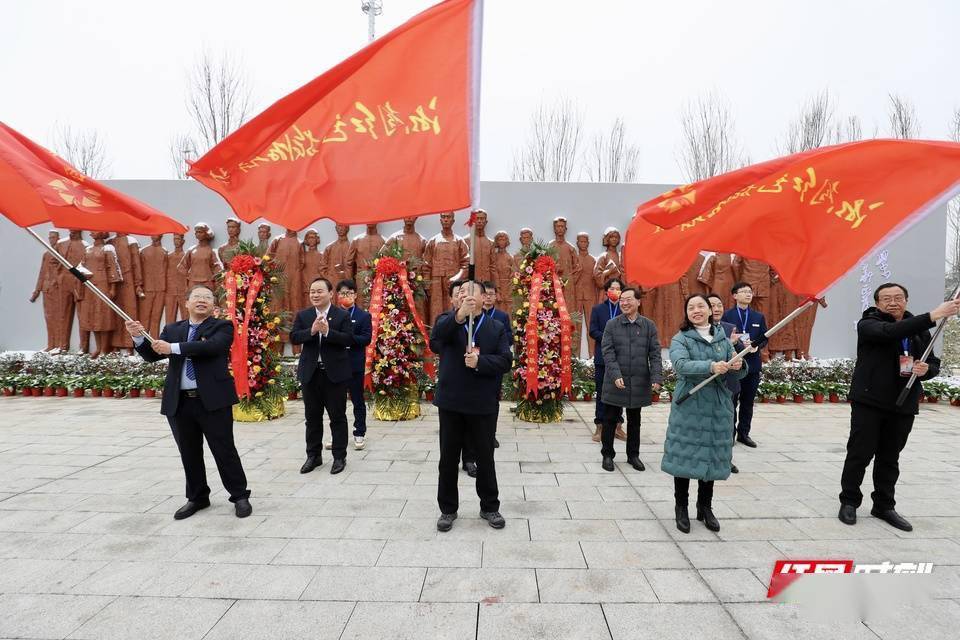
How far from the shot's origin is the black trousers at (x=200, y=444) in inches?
143

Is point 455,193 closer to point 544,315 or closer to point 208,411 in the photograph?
point 208,411

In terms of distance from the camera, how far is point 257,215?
3096 mm

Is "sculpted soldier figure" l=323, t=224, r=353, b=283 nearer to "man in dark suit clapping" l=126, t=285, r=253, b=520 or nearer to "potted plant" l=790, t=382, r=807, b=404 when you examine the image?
"man in dark suit clapping" l=126, t=285, r=253, b=520

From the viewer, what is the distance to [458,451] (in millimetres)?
3525

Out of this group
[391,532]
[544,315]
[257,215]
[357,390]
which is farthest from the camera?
[544,315]

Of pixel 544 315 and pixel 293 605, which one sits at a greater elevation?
pixel 544 315

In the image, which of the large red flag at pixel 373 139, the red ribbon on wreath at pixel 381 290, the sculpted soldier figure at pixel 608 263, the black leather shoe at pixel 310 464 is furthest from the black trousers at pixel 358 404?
the sculpted soldier figure at pixel 608 263

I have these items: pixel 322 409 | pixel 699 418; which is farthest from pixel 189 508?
pixel 699 418

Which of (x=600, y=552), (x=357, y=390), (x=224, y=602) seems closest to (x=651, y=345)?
(x=600, y=552)

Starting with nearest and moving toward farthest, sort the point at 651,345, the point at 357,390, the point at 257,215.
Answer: the point at 257,215 → the point at 651,345 → the point at 357,390

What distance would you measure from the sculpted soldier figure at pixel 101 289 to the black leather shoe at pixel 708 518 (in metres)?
11.0

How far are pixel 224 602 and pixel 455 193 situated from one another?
253cm

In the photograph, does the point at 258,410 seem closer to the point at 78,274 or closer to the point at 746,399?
the point at 78,274

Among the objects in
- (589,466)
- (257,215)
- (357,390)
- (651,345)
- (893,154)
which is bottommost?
(589,466)
